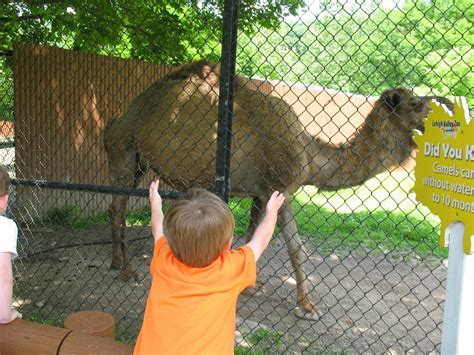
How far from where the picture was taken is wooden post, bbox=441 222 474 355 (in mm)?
1986

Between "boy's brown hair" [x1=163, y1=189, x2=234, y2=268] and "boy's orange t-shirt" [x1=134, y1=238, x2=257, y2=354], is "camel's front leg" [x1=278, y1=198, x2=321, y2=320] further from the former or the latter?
"boy's brown hair" [x1=163, y1=189, x2=234, y2=268]

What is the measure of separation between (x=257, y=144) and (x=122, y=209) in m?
2.11

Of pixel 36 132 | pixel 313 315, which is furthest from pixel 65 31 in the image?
pixel 313 315

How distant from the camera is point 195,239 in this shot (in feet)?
6.31

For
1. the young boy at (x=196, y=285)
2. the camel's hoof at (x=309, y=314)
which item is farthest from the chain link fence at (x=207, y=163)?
the young boy at (x=196, y=285)

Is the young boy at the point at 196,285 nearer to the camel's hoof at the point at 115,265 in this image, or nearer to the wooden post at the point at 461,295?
the wooden post at the point at 461,295

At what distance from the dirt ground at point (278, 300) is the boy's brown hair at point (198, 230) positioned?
2.33m

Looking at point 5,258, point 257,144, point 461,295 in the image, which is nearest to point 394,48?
point 461,295

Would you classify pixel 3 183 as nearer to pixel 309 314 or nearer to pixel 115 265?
pixel 309 314

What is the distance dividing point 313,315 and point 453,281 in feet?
10.4

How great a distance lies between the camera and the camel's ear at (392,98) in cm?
514

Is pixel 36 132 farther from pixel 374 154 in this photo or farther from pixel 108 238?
pixel 374 154

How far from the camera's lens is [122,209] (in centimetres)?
643

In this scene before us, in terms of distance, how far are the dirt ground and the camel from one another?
1.80 ft
